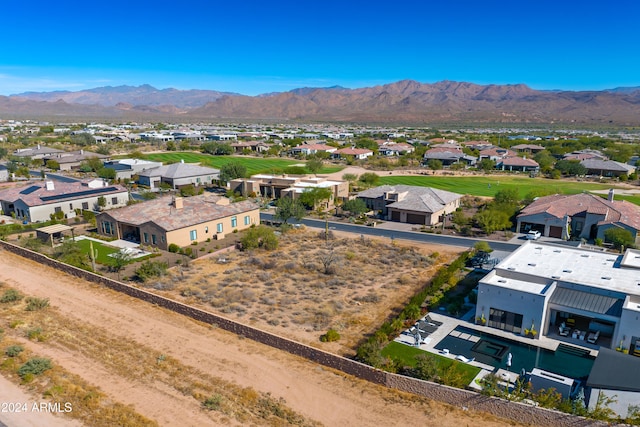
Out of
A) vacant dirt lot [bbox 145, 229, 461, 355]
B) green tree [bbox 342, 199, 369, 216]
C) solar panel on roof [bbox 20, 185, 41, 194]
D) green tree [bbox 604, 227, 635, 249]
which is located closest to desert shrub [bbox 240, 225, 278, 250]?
Result: vacant dirt lot [bbox 145, 229, 461, 355]

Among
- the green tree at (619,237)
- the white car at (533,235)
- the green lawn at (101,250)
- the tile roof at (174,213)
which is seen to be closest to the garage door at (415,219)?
the white car at (533,235)

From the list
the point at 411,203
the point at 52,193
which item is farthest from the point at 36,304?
the point at 411,203

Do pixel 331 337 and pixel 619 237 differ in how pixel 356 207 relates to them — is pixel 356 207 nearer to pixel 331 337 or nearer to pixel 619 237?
pixel 619 237

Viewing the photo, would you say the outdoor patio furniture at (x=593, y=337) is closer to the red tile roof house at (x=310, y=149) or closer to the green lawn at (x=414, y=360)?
the green lawn at (x=414, y=360)

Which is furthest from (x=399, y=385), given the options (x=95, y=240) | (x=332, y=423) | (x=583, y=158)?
(x=583, y=158)

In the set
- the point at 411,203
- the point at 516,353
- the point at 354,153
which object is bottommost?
the point at 516,353

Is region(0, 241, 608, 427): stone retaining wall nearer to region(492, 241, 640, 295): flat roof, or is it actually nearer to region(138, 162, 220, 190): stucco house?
region(492, 241, 640, 295): flat roof
